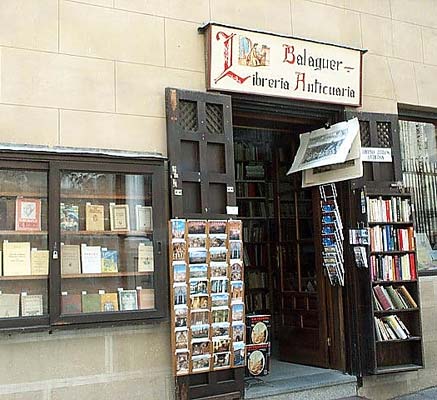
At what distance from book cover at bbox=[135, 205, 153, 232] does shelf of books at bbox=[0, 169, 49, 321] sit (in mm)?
739

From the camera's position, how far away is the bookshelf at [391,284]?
5.66m

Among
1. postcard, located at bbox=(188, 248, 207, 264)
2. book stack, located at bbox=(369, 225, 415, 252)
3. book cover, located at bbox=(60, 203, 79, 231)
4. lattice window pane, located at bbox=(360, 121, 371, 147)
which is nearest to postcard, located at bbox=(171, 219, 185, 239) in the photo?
postcard, located at bbox=(188, 248, 207, 264)

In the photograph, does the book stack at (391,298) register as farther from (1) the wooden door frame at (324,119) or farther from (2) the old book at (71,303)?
(2) the old book at (71,303)

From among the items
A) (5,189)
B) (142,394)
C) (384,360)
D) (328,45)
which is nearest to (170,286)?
(142,394)

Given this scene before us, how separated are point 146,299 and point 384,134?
3.01 metres

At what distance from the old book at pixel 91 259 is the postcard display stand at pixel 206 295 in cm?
57

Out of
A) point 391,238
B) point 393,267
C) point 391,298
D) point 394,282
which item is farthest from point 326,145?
point 391,298

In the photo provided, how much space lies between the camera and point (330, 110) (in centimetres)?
595

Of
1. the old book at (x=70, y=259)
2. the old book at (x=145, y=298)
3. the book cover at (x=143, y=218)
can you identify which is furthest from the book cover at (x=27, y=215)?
the old book at (x=145, y=298)

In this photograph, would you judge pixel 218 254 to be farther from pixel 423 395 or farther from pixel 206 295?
pixel 423 395

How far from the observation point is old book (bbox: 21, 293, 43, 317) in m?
4.36

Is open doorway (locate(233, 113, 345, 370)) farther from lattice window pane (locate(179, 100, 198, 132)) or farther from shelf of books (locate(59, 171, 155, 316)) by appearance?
shelf of books (locate(59, 171, 155, 316))

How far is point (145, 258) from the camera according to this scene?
15.9 feet

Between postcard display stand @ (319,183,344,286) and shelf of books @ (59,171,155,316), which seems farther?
postcard display stand @ (319,183,344,286)
